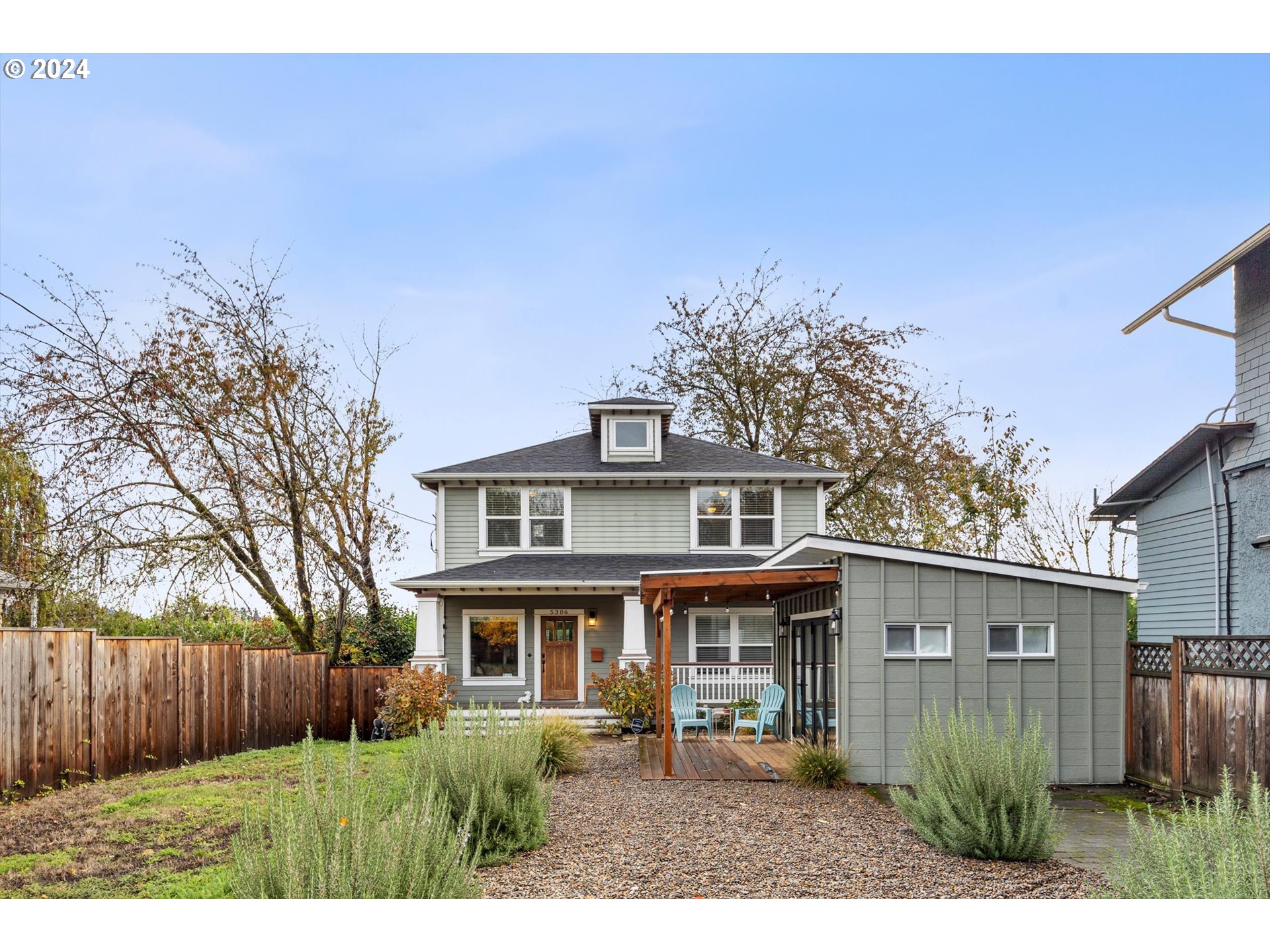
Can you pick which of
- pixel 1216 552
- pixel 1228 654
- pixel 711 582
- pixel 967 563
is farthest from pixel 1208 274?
pixel 711 582

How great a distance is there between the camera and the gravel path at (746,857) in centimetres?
612

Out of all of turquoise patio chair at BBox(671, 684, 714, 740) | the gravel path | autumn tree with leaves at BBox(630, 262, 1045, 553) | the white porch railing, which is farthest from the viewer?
autumn tree with leaves at BBox(630, 262, 1045, 553)

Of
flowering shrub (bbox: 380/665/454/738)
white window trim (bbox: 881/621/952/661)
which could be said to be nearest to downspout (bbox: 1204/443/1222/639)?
white window trim (bbox: 881/621/952/661)

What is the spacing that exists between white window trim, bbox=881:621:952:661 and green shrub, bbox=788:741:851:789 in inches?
48.0

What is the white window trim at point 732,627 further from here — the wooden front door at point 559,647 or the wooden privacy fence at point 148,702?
the wooden privacy fence at point 148,702

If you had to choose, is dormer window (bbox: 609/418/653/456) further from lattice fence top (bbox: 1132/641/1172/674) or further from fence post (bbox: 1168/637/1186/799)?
fence post (bbox: 1168/637/1186/799)

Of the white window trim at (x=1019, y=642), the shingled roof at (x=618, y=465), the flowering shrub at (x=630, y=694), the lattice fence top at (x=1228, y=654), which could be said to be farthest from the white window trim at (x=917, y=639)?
the shingled roof at (x=618, y=465)

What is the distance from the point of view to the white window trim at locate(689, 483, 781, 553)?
776 inches

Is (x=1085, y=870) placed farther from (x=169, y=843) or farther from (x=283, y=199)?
(x=283, y=199)

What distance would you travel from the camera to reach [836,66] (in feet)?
38.8

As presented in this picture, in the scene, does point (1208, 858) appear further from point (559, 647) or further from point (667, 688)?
point (559, 647)

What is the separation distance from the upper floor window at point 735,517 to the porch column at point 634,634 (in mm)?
2309
